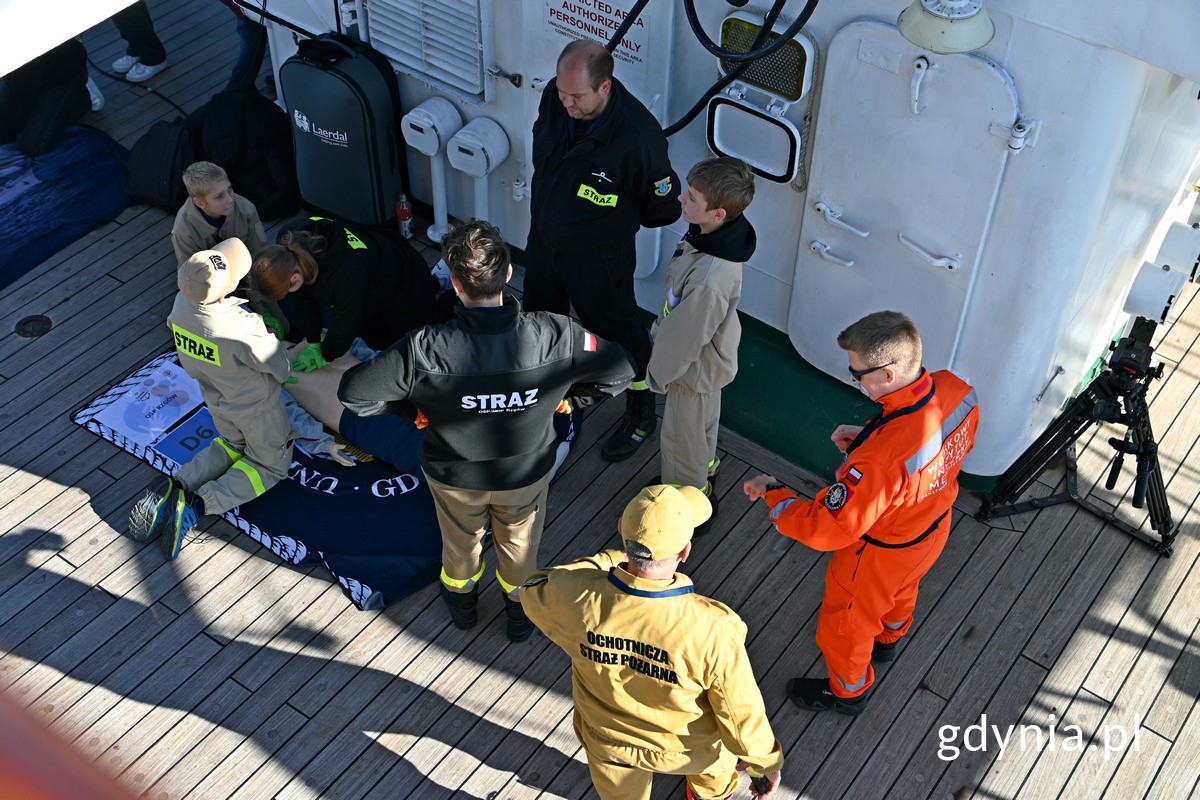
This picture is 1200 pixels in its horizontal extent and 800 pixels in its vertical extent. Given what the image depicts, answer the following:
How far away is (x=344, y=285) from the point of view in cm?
441

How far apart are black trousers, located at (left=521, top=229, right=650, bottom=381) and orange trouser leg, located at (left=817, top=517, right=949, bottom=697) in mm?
1197

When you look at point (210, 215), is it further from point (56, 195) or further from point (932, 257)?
point (932, 257)

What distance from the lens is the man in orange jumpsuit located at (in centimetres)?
312

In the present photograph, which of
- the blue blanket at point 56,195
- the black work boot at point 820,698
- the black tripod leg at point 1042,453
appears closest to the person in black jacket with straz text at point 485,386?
the black work boot at point 820,698

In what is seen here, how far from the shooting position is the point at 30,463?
477 centimetres

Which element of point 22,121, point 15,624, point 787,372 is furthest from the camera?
point 22,121

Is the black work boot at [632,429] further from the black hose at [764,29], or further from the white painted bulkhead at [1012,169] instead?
the black hose at [764,29]

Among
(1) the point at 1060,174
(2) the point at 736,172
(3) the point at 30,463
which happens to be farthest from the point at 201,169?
(1) the point at 1060,174

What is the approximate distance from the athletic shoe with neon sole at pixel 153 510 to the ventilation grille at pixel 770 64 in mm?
2671

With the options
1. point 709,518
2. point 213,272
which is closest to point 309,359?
point 213,272

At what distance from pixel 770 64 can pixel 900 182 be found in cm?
66

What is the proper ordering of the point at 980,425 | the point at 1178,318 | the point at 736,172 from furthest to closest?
the point at 1178,318 < the point at 980,425 < the point at 736,172

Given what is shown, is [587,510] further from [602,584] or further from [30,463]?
[30,463]

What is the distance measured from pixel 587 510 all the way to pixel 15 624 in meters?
2.22
